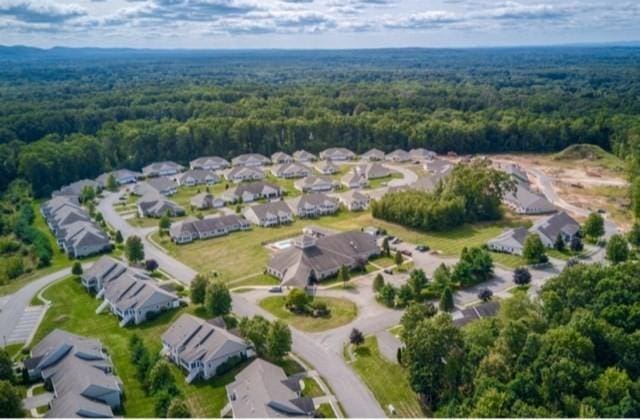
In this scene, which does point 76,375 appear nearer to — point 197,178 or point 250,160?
point 197,178

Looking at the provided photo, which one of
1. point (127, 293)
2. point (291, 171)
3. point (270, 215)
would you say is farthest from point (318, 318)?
point (291, 171)

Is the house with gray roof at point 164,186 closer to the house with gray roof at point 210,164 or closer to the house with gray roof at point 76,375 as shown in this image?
the house with gray roof at point 210,164

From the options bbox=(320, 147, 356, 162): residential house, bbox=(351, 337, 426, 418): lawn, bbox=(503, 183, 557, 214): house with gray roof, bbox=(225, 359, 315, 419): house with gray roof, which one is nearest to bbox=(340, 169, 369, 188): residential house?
bbox=(320, 147, 356, 162): residential house

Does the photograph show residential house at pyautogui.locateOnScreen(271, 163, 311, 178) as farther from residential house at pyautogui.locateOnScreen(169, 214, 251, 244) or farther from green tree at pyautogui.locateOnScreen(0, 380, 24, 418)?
green tree at pyautogui.locateOnScreen(0, 380, 24, 418)

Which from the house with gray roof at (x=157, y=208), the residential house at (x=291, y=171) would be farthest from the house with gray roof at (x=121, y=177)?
the residential house at (x=291, y=171)

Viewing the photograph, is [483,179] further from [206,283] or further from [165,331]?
[165,331]
